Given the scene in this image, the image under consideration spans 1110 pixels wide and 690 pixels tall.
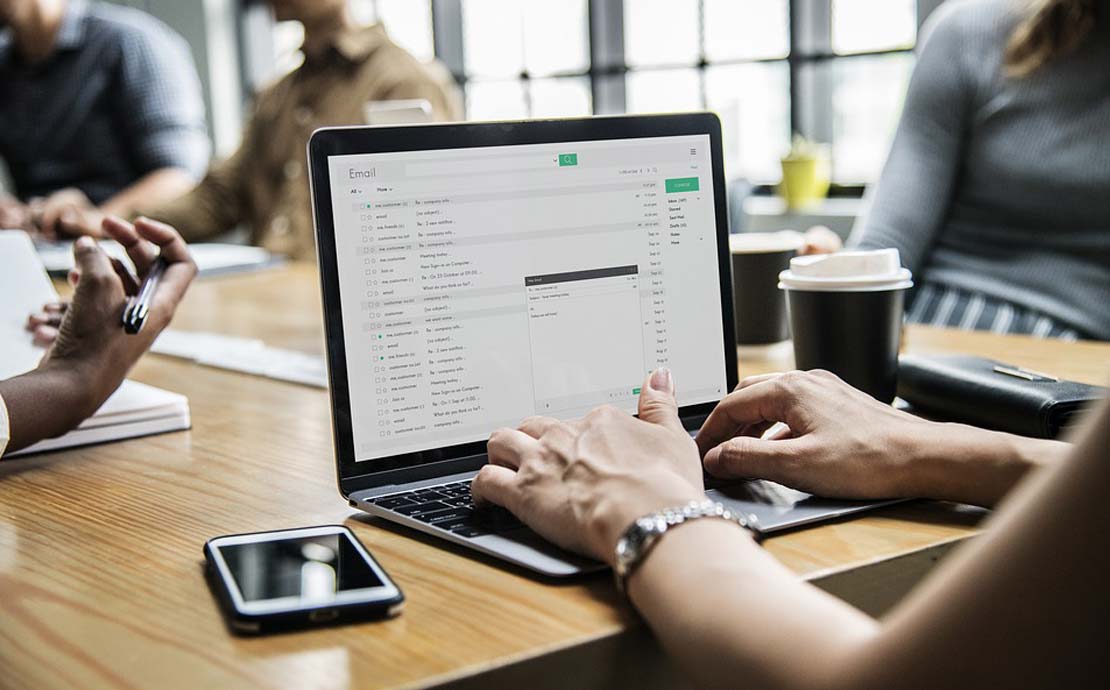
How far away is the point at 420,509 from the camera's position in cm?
76

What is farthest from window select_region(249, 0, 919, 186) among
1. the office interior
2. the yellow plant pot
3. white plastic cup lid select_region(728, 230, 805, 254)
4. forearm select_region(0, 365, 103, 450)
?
forearm select_region(0, 365, 103, 450)

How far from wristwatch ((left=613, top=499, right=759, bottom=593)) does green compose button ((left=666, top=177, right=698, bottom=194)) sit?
1.21 ft

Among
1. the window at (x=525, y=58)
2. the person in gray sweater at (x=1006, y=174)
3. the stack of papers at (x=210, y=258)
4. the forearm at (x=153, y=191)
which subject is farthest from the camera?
the window at (x=525, y=58)

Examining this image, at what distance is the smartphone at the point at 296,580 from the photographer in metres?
0.60

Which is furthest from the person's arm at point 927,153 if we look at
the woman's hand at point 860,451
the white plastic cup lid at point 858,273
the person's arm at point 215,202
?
the person's arm at point 215,202

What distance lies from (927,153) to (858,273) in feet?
2.96

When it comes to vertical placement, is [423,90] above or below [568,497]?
above

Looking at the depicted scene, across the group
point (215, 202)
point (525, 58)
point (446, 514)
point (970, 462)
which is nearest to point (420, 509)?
point (446, 514)

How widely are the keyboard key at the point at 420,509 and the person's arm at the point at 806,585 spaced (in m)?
0.03

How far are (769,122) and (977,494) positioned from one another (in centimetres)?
283

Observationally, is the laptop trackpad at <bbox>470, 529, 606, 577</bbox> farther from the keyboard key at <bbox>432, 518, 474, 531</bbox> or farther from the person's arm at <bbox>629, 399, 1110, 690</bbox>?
the person's arm at <bbox>629, 399, 1110, 690</bbox>

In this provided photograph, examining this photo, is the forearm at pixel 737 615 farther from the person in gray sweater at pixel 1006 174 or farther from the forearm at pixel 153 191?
the forearm at pixel 153 191

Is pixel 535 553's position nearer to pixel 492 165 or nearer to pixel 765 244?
pixel 492 165

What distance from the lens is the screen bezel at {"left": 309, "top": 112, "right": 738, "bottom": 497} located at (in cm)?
79
